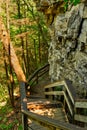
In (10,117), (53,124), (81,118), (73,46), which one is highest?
(73,46)

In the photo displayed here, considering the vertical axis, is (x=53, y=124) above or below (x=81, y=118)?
above

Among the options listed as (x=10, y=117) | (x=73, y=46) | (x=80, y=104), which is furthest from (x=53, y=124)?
(x=10, y=117)

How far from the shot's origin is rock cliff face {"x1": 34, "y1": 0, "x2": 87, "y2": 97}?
7.71 metres

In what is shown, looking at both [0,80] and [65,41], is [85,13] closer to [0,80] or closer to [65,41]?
[65,41]

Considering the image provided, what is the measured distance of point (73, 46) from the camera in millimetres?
8625

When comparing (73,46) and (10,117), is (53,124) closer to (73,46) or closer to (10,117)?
(73,46)

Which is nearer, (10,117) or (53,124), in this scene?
(53,124)

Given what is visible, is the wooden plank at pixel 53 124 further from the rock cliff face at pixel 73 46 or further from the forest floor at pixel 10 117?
the forest floor at pixel 10 117

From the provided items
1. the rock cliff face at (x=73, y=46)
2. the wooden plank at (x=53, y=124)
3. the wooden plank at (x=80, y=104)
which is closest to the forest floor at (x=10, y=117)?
the rock cliff face at (x=73, y=46)

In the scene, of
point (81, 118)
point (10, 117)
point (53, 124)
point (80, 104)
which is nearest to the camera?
point (53, 124)

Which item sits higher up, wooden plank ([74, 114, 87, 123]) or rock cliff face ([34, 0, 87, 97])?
rock cliff face ([34, 0, 87, 97])

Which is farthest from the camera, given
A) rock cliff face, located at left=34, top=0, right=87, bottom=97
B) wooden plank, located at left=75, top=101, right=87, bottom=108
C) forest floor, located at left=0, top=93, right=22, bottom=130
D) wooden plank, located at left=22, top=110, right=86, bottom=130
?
forest floor, located at left=0, top=93, right=22, bottom=130

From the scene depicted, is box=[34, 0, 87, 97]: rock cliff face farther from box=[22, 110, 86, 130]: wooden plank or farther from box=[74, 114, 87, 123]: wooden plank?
box=[22, 110, 86, 130]: wooden plank

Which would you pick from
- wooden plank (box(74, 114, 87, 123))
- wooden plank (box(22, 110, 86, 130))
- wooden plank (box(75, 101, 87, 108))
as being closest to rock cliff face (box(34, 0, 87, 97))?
wooden plank (box(74, 114, 87, 123))
